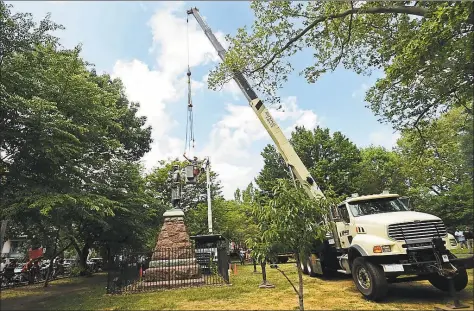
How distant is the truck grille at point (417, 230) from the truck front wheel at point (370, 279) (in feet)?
3.07

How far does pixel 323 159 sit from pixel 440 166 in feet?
43.0

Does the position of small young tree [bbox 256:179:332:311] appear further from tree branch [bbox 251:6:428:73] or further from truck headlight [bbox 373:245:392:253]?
tree branch [bbox 251:6:428:73]

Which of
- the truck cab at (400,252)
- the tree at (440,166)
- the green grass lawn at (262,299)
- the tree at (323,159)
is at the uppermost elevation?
the tree at (323,159)

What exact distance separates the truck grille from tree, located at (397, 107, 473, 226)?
3.62 meters

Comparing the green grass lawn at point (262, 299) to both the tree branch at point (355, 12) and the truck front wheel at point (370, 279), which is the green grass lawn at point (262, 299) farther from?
the tree branch at point (355, 12)

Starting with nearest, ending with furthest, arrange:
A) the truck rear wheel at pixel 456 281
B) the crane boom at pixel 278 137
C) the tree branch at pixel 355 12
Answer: the truck rear wheel at pixel 456 281, the tree branch at pixel 355 12, the crane boom at pixel 278 137

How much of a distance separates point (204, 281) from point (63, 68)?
33.6 ft

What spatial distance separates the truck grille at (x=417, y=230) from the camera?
7336 millimetres

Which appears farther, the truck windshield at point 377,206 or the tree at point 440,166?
the tree at point 440,166

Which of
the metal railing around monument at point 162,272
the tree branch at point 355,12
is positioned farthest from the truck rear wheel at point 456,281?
the metal railing around monument at point 162,272

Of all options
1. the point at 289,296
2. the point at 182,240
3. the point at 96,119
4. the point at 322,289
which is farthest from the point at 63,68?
the point at 322,289

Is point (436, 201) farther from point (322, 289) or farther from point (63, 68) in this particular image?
A: point (63, 68)

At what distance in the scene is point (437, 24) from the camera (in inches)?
270

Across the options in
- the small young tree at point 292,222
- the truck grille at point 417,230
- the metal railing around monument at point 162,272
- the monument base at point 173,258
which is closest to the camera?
the small young tree at point 292,222
